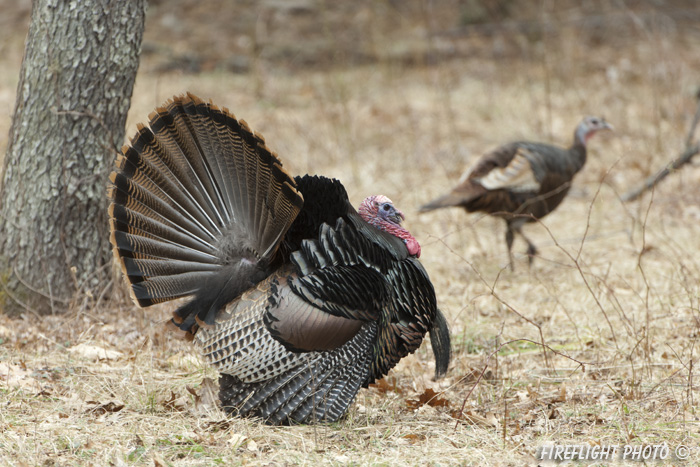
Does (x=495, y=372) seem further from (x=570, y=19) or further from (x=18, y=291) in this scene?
(x=570, y=19)

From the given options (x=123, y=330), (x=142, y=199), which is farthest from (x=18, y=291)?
(x=142, y=199)

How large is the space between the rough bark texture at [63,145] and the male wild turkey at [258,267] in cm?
121

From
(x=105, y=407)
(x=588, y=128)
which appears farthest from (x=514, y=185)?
(x=105, y=407)

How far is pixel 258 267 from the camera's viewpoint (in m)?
3.66

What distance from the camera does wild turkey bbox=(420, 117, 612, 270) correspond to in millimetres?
6207

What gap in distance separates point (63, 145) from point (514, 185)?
358 centimetres

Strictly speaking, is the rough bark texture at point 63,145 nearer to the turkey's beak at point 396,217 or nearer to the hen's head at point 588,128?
the turkey's beak at point 396,217

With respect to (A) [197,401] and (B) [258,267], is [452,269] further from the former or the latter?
(A) [197,401]

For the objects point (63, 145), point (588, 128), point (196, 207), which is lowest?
point (196, 207)

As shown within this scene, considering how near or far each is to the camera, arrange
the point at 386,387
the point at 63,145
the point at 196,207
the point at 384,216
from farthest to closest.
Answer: the point at 63,145, the point at 386,387, the point at 384,216, the point at 196,207

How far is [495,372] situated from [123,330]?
2291 mm

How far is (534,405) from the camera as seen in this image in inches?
149

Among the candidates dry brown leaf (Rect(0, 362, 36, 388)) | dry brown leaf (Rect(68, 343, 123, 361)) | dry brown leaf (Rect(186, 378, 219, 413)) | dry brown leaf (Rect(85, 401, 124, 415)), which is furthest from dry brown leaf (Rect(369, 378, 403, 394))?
dry brown leaf (Rect(0, 362, 36, 388))

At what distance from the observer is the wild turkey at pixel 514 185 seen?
621 cm
